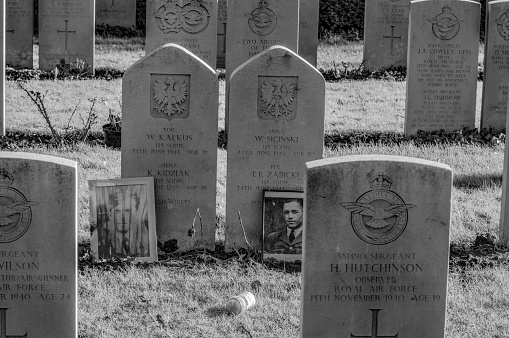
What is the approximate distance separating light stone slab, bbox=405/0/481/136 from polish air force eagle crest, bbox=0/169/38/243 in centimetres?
753

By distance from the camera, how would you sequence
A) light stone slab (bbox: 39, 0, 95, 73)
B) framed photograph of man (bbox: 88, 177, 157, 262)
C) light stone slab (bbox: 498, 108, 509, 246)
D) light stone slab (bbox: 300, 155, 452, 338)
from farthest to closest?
light stone slab (bbox: 39, 0, 95, 73), light stone slab (bbox: 498, 108, 509, 246), framed photograph of man (bbox: 88, 177, 157, 262), light stone slab (bbox: 300, 155, 452, 338)

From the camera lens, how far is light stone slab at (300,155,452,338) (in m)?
5.74

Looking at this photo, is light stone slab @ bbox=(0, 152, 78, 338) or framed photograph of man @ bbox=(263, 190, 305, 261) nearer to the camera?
light stone slab @ bbox=(0, 152, 78, 338)

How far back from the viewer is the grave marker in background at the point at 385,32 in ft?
55.9

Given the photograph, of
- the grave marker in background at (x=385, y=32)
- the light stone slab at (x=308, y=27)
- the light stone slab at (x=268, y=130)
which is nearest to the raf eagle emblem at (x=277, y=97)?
the light stone slab at (x=268, y=130)

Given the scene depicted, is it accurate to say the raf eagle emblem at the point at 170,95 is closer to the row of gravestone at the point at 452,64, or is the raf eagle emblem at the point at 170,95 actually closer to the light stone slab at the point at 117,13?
the row of gravestone at the point at 452,64

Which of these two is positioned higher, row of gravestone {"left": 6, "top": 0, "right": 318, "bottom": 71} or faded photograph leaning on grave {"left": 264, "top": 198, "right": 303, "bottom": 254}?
row of gravestone {"left": 6, "top": 0, "right": 318, "bottom": 71}

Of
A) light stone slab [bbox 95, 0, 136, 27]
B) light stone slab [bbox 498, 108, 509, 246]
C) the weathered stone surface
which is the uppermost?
light stone slab [bbox 95, 0, 136, 27]

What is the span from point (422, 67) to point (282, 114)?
4.53 metres

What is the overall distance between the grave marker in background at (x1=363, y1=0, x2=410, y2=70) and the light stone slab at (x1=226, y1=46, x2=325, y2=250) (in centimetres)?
881

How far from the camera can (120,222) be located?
8.27m

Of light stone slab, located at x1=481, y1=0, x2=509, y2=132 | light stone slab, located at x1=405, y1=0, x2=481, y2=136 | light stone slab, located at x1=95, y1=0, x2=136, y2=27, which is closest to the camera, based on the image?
light stone slab, located at x1=405, y1=0, x2=481, y2=136

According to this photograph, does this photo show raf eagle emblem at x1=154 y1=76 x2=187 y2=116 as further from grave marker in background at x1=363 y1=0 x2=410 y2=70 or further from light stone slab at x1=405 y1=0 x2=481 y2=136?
grave marker in background at x1=363 y1=0 x2=410 y2=70

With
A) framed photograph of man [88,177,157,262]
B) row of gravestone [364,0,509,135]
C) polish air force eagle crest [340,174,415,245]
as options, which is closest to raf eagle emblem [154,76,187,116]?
framed photograph of man [88,177,157,262]
